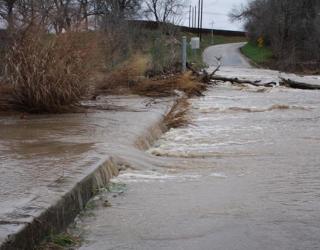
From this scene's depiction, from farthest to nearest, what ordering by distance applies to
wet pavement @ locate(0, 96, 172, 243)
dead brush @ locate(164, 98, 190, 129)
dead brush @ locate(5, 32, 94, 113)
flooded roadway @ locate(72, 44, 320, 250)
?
1. dead brush @ locate(164, 98, 190, 129)
2. dead brush @ locate(5, 32, 94, 113)
3. wet pavement @ locate(0, 96, 172, 243)
4. flooded roadway @ locate(72, 44, 320, 250)

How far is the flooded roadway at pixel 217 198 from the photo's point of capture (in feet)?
18.3

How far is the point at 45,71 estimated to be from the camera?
13.3 m

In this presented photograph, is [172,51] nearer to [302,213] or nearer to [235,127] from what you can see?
[235,127]

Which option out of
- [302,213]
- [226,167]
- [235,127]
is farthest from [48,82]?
[302,213]

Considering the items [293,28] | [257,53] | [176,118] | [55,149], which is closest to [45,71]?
[176,118]

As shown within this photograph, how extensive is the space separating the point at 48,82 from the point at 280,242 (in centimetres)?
894

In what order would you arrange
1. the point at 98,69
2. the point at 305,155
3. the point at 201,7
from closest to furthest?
the point at 305,155 → the point at 98,69 → the point at 201,7

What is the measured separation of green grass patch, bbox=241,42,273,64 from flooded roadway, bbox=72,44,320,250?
2262 inches

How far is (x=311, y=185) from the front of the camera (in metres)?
7.72

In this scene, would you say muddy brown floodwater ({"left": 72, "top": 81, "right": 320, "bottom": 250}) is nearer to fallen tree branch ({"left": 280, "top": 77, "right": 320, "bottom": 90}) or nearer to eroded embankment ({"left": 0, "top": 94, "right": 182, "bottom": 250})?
eroded embankment ({"left": 0, "top": 94, "right": 182, "bottom": 250})

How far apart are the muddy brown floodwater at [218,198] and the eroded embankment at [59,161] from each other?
0.28 m

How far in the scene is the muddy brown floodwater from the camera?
18.4 ft

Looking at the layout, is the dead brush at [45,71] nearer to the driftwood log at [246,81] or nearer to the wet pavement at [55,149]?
the wet pavement at [55,149]

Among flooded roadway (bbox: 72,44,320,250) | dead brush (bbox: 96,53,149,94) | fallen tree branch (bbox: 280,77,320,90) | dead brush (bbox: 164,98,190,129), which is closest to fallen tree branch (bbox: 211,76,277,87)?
fallen tree branch (bbox: 280,77,320,90)
